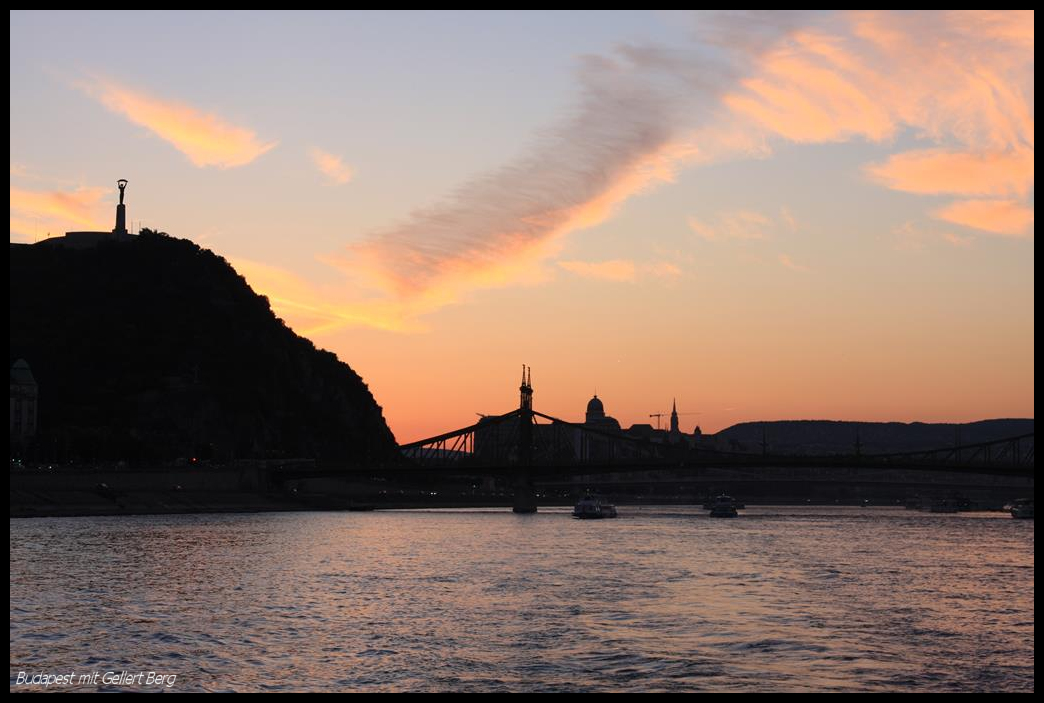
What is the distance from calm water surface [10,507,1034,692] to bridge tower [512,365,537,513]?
69.2m

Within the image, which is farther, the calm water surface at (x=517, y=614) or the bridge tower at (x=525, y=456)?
the bridge tower at (x=525, y=456)

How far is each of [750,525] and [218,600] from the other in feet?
295

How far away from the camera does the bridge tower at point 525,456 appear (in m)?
161

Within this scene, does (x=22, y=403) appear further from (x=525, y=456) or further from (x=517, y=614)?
(x=517, y=614)

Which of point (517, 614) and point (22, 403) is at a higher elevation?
point (22, 403)

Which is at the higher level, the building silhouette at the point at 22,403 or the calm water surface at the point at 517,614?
the building silhouette at the point at 22,403

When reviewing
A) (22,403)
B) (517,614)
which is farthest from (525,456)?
(517,614)

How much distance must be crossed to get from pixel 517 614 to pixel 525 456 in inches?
4966

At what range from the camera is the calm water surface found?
A: 34.6 m

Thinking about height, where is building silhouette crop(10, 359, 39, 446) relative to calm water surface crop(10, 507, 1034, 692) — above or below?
above

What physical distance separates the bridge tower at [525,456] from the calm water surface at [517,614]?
69159 mm

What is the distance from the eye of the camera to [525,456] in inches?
6831

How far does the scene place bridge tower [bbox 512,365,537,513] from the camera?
161250 millimetres

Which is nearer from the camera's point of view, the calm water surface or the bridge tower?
the calm water surface
